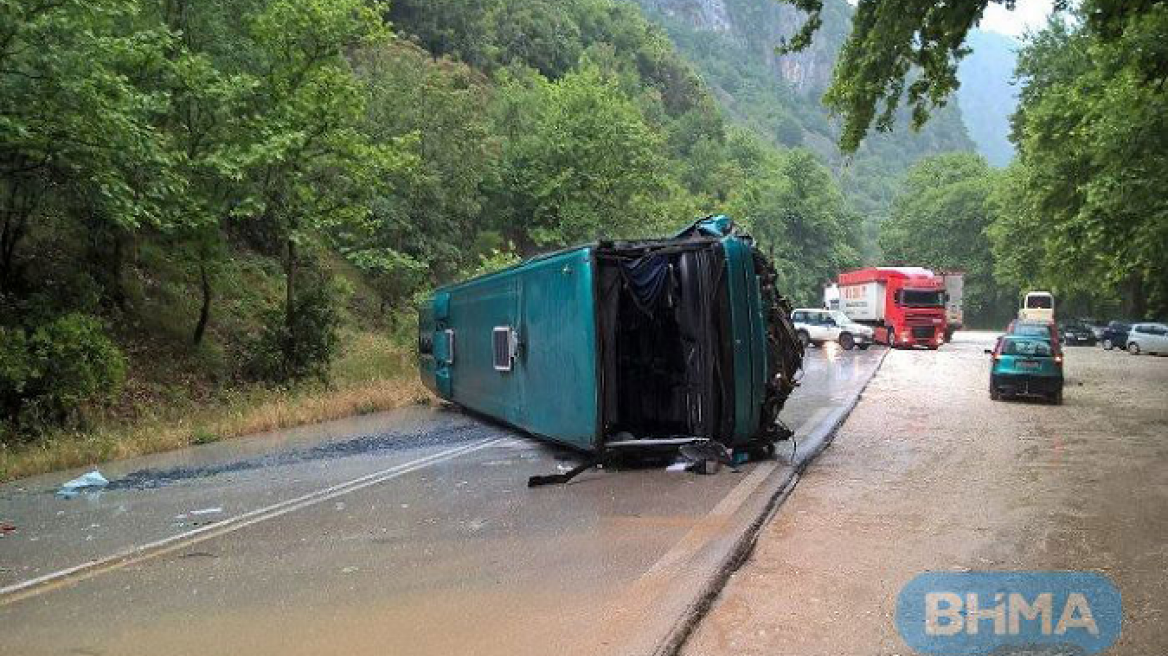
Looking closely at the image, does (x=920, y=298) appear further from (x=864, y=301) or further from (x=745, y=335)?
(x=745, y=335)

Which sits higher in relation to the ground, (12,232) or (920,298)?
(12,232)

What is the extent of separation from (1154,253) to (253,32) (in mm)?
22966

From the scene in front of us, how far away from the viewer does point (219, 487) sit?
10594mm

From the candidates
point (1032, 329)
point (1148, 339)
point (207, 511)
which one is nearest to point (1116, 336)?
point (1148, 339)

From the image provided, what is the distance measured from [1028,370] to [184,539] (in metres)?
17.3

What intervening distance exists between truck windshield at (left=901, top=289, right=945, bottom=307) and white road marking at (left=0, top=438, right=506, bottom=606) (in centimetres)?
3210

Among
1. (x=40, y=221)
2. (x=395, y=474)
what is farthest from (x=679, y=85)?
(x=395, y=474)

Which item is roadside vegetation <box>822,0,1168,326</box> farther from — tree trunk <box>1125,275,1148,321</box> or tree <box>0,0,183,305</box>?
tree <box>0,0,183,305</box>

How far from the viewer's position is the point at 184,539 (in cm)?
784

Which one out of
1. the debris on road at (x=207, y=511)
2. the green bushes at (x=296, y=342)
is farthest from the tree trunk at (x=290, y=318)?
the debris on road at (x=207, y=511)

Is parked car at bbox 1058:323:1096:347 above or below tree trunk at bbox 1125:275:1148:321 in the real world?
below

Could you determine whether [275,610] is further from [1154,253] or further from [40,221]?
[1154,253]

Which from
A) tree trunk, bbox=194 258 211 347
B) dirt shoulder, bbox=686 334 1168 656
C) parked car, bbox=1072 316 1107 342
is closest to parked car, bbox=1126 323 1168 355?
parked car, bbox=1072 316 1107 342

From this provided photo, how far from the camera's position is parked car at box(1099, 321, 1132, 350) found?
1790 inches
